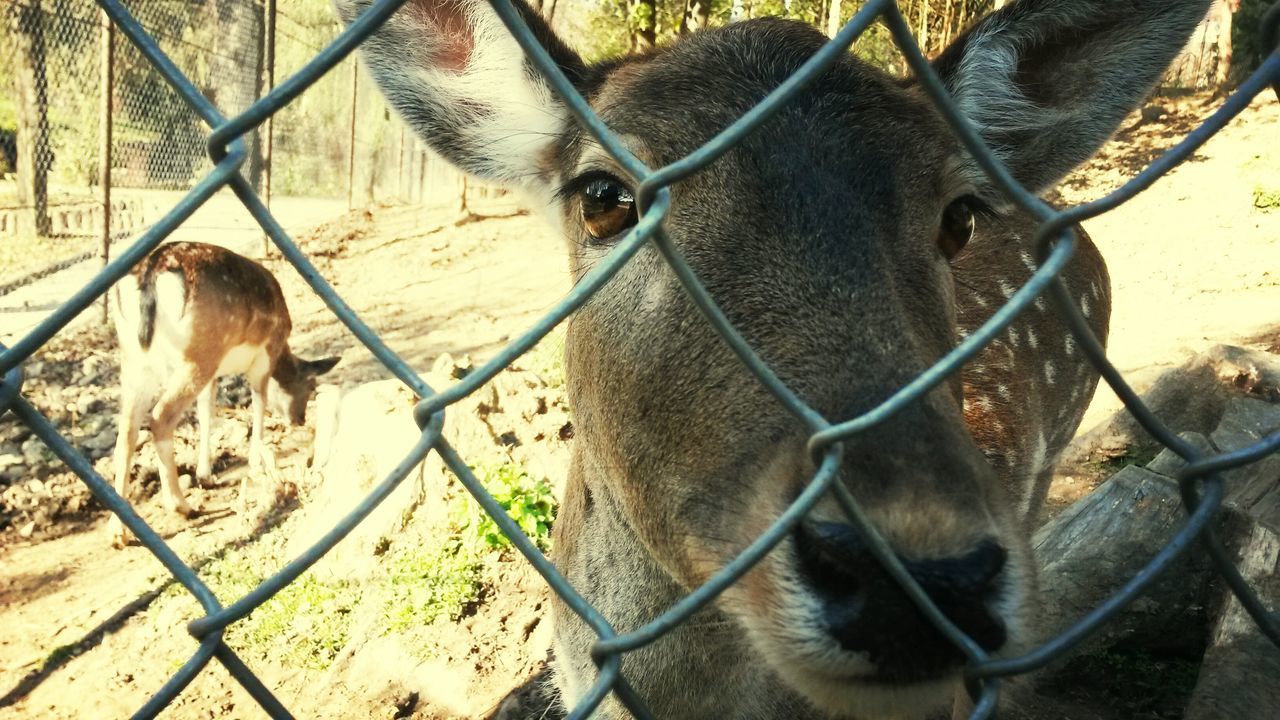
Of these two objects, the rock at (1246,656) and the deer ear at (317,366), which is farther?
the deer ear at (317,366)

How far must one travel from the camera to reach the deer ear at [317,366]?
33.5ft

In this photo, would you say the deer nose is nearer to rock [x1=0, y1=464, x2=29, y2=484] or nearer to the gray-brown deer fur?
the gray-brown deer fur

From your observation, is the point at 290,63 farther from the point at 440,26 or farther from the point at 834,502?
the point at 834,502

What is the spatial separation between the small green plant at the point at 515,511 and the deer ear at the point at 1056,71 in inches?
130

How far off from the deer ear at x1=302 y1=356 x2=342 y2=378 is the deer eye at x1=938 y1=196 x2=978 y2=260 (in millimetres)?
8865

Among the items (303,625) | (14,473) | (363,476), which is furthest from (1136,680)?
(14,473)

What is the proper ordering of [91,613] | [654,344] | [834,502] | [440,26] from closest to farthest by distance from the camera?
1. [834,502]
2. [654,344]
3. [440,26]
4. [91,613]

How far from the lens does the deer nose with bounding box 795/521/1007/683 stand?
1.31 m

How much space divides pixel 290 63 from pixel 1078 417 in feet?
62.5

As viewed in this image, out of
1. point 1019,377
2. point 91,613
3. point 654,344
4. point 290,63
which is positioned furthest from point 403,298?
point 654,344

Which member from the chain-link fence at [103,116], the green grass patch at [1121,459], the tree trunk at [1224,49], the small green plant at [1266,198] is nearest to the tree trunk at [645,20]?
the chain-link fence at [103,116]

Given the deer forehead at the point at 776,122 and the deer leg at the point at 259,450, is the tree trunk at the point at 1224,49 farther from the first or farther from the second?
the deer forehead at the point at 776,122

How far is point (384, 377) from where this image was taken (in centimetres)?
1042

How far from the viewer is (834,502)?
4.46ft
